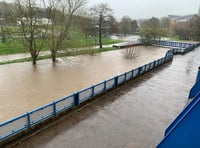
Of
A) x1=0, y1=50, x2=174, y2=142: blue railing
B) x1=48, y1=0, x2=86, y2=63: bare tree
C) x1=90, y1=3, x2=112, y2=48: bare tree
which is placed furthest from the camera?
x1=90, y1=3, x2=112, y2=48: bare tree

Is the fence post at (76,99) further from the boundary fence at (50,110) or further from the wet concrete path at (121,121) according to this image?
the wet concrete path at (121,121)

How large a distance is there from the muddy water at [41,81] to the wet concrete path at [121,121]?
2813 millimetres

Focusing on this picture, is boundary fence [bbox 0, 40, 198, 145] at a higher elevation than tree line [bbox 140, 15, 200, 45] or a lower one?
lower

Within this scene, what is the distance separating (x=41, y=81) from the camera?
507 inches

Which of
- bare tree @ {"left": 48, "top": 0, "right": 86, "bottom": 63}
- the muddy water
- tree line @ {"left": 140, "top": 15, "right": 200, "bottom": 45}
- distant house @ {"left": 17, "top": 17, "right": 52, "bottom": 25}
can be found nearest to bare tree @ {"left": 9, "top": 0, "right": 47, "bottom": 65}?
distant house @ {"left": 17, "top": 17, "right": 52, "bottom": 25}

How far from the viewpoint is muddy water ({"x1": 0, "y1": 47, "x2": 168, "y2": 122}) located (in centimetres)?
927

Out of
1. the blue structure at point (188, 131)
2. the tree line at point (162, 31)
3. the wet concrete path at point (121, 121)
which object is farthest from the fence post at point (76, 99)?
the tree line at point (162, 31)

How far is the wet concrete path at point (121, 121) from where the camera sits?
609cm

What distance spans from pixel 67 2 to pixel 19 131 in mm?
15810

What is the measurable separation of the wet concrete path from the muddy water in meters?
2.81

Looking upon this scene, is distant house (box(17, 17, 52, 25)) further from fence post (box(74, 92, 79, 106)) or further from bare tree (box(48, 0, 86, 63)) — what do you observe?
fence post (box(74, 92, 79, 106))

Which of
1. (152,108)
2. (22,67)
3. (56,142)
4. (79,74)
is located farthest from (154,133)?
(22,67)

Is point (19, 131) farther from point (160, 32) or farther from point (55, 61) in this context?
point (160, 32)

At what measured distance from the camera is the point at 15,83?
1231 cm
